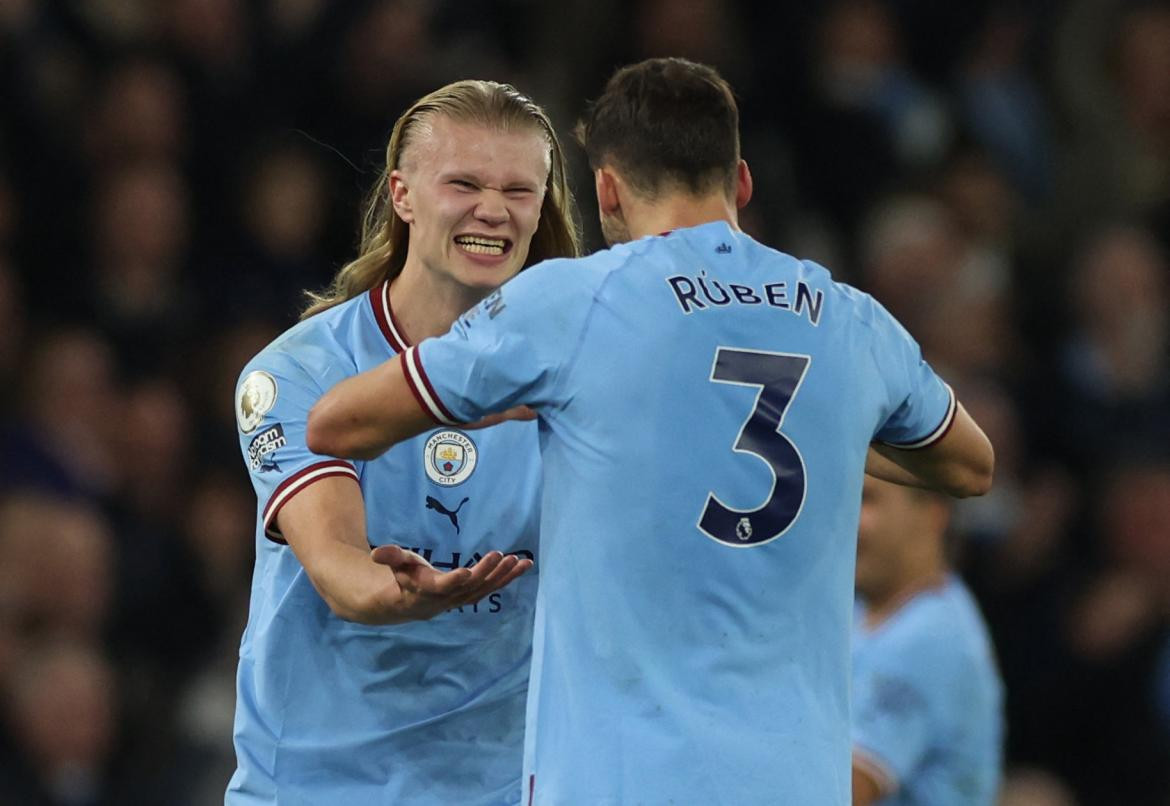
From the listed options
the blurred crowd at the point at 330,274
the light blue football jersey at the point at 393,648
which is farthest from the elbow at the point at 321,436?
the blurred crowd at the point at 330,274

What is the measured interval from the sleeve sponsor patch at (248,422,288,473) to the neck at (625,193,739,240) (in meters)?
0.84

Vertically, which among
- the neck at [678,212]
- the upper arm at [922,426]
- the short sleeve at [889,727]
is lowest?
the short sleeve at [889,727]

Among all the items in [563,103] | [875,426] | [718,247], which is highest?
[563,103]

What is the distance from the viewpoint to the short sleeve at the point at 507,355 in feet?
11.7

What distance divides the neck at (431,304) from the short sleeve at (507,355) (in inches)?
32.6

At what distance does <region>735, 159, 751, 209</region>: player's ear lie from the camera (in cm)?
392

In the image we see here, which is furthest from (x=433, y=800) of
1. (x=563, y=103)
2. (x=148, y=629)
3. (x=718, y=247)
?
(x=563, y=103)

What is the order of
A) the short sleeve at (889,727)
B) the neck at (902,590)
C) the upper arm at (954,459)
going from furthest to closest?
the neck at (902,590), the short sleeve at (889,727), the upper arm at (954,459)

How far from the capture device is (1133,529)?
895 cm

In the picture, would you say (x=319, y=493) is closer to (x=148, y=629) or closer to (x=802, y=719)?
(x=802, y=719)

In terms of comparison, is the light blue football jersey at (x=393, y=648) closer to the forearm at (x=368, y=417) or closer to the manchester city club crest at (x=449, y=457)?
the manchester city club crest at (x=449, y=457)

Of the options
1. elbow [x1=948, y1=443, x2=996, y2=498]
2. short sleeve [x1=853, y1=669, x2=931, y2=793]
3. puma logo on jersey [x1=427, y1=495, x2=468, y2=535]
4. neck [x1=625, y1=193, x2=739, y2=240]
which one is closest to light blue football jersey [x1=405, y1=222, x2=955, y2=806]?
neck [x1=625, y1=193, x2=739, y2=240]

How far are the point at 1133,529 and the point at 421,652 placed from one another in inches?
211

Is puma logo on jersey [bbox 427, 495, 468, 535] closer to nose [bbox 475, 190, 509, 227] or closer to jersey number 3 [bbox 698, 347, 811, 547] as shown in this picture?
nose [bbox 475, 190, 509, 227]
